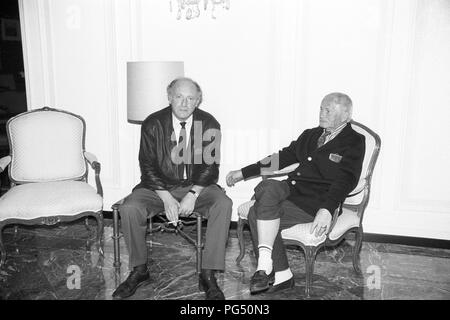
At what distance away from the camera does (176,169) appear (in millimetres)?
3281

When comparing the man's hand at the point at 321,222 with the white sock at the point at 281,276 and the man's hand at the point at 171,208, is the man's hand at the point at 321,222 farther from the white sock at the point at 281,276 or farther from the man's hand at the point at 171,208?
the man's hand at the point at 171,208

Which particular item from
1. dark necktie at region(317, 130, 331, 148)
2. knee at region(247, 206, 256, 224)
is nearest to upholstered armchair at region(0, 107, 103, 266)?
knee at region(247, 206, 256, 224)

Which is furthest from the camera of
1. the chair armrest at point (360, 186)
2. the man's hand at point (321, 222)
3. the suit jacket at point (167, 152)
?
the suit jacket at point (167, 152)

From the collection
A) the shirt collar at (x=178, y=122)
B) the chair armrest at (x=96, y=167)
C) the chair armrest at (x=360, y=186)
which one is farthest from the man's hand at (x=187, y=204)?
the chair armrest at (x=360, y=186)

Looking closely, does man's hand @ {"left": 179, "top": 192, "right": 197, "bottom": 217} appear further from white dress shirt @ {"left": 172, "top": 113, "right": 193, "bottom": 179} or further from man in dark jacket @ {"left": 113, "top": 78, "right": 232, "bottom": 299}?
white dress shirt @ {"left": 172, "top": 113, "right": 193, "bottom": 179}

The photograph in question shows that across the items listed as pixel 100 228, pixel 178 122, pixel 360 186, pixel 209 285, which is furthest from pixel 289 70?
pixel 100 228

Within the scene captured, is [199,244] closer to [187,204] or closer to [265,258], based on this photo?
[187,204]

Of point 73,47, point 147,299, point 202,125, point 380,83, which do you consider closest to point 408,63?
point 380,83

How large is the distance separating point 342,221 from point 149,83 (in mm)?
1767

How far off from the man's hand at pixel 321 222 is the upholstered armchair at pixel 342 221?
5 cm

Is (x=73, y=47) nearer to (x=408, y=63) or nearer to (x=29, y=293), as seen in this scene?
(x=29, y=293)

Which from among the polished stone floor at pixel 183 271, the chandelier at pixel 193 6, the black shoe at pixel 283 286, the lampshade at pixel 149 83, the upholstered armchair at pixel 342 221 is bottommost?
the polished stone floor at pixel 183 271

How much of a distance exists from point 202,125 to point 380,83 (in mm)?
1525

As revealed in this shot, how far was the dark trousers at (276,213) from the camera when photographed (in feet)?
9.37
